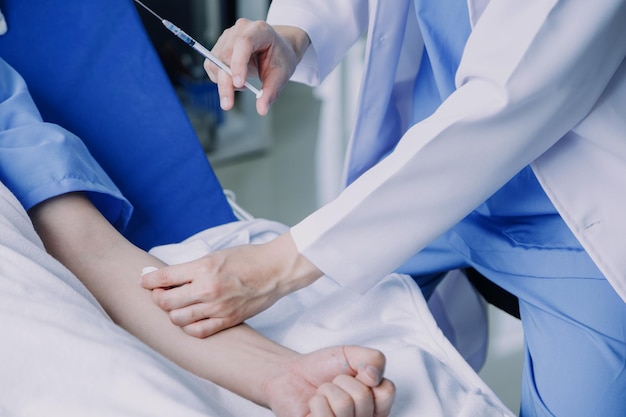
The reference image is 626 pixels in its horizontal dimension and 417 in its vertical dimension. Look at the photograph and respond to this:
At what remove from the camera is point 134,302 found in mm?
1028

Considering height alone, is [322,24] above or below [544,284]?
above

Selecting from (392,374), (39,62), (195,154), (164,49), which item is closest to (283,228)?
(195,154)

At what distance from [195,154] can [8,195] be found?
1.38 ft

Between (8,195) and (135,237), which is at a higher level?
(8,195)

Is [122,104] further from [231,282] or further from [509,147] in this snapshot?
[509,147]

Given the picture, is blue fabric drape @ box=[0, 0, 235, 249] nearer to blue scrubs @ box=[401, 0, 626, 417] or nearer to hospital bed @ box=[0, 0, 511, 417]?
hospital bed @ box=[0, 0, 511, 417]

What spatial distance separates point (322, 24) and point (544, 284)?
540mm

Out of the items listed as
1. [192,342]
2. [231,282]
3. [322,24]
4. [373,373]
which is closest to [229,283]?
[231,282]

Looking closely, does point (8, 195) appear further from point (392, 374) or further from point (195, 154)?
point (392, 374)

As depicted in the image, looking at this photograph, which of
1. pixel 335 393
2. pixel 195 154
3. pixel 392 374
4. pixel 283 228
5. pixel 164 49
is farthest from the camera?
pixel 164 49

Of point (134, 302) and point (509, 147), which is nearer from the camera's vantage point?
point (509, 147)

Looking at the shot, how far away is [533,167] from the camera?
960mm

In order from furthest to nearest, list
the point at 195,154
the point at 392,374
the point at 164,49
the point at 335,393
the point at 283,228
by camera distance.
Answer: the point at 164,49, the point at 195,154, the point at 283,228, the point at 392,374, the point at 335,393

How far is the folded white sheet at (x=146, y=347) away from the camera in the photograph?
75cm
